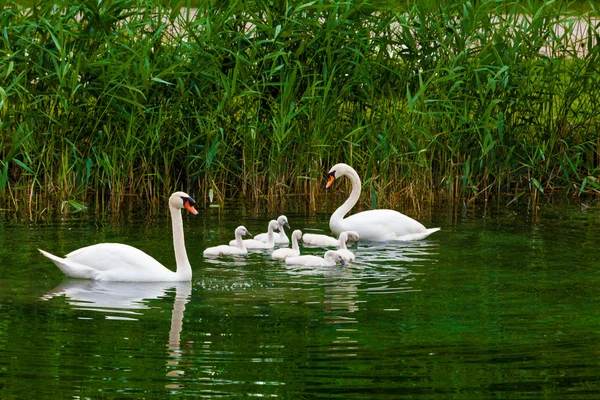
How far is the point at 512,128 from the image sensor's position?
14258 mm

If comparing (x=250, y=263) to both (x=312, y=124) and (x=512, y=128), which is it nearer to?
(x=312, y=124)

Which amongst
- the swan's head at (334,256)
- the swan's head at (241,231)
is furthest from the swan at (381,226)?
the swan's head at (334,256)

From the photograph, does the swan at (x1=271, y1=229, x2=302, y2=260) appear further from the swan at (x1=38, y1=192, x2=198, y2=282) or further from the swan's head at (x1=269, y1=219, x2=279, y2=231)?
the swan at (x1=38, y1=192, x2=198, y2=282)

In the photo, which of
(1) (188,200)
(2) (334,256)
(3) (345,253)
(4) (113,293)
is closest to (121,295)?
(4) (113,293)

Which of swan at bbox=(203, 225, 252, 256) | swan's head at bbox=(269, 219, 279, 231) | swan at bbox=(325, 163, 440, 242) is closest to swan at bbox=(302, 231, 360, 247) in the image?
swan's head at bbox=(269, 219, 279, 231)

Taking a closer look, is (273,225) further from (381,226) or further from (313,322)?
(313,322)

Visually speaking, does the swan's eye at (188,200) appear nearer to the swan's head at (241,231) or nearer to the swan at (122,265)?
the swan at (122,265)

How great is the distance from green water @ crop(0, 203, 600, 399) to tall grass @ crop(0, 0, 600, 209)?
123 centimetres

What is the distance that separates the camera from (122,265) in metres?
9.95

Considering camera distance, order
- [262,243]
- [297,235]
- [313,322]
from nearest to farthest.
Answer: [313,322]
[297,235]
[262,243]

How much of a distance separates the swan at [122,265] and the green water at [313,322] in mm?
103

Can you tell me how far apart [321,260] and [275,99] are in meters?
3.74

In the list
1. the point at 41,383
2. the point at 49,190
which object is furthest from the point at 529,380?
the point at 49,190

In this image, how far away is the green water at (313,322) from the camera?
6.87 m
